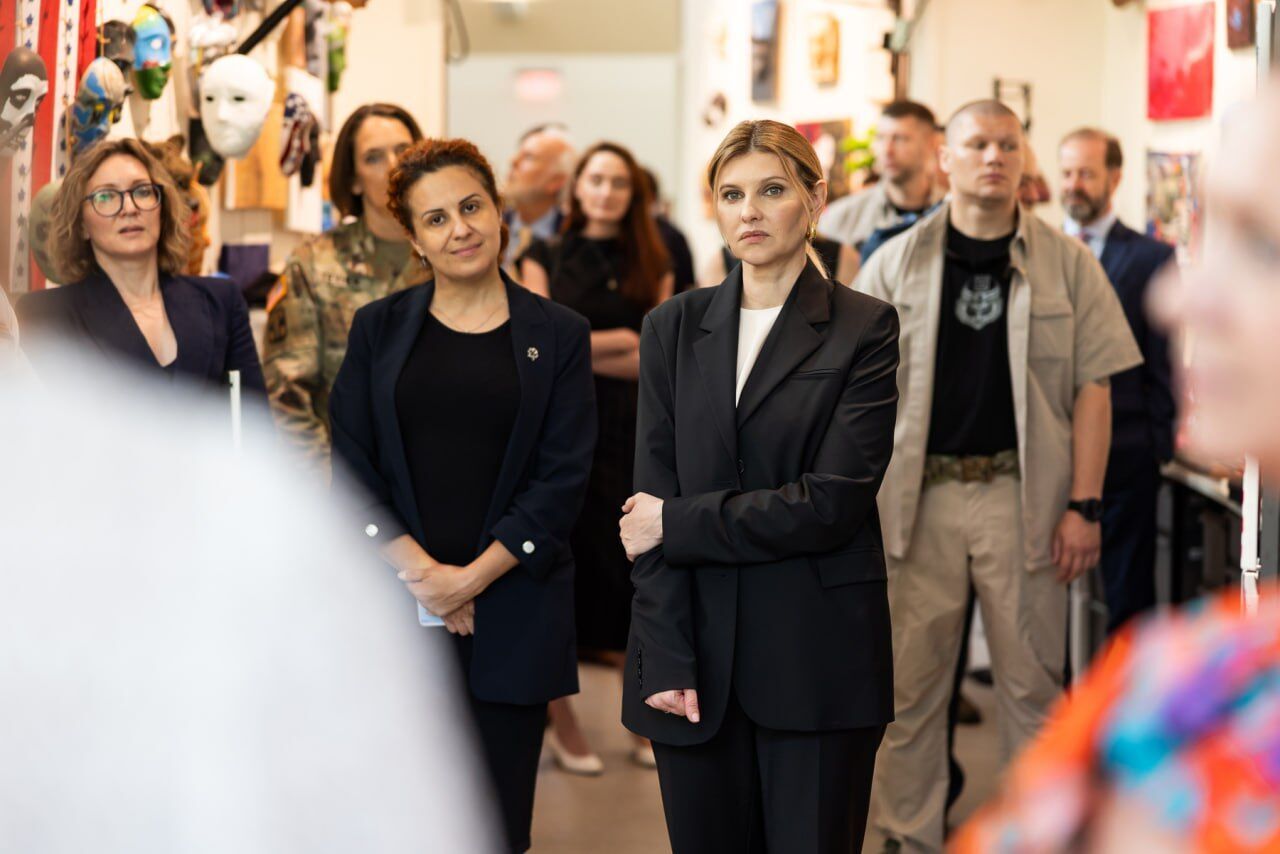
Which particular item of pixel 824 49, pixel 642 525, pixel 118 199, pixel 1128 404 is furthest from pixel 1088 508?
pixel 824 49

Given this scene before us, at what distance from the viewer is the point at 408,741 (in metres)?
2.33

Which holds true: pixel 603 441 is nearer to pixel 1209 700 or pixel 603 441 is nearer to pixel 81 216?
pixel 81 216

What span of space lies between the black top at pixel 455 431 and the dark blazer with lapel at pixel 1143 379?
2372mm

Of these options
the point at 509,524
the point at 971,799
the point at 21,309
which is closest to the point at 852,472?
the point at 509,524

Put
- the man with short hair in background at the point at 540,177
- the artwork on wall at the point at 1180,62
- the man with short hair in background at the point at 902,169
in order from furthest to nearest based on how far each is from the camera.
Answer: the man with short hair in background at the point at 540,177 < the artwork on wall at the point at 1180,62 < the man with short hair in background at the point at 902,169

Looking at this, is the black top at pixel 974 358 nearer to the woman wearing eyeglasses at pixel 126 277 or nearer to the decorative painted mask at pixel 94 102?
the woman wearing eyeglasses at pixel 126 277

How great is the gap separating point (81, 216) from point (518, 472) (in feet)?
3.23

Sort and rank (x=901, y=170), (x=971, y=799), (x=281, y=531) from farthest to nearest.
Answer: (x=901, y=170)
(x=971, y=799)
(x=281, y=531)

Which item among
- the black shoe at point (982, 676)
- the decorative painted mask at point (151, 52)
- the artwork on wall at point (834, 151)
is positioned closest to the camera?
the decorative painted mask at point (151, 52)

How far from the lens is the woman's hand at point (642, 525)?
253 cm

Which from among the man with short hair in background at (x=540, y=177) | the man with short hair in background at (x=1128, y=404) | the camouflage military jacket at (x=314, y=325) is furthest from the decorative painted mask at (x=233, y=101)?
the man with short hair in background at (x=1128, y=404)

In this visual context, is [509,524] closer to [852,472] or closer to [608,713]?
[852,472]

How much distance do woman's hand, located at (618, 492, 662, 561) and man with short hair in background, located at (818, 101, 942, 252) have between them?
8.37 ft

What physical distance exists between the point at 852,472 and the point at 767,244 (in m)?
0.41
